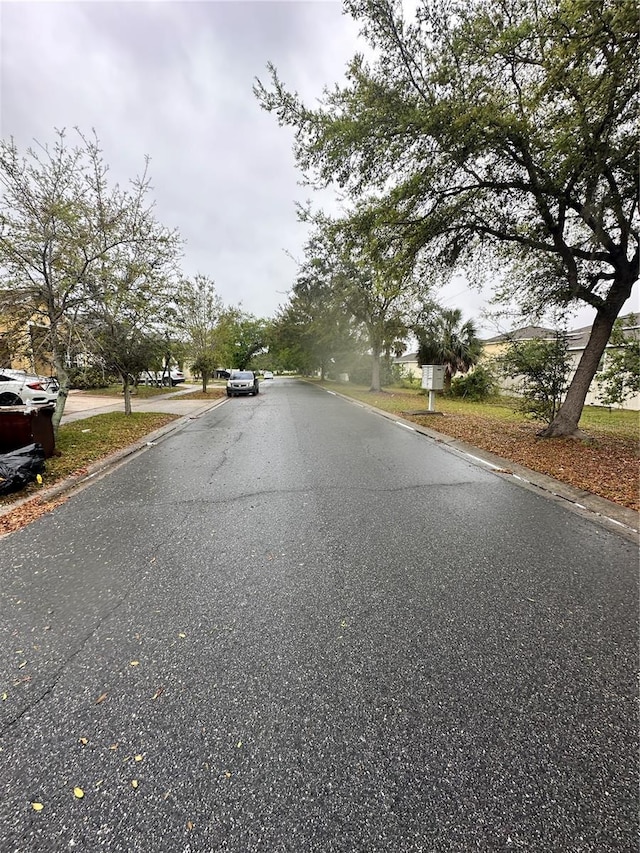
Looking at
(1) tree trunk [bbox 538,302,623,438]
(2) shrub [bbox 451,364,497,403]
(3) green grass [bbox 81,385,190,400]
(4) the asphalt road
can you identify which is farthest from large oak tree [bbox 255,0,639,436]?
(3) green grass [bbox 81,385,190,400]

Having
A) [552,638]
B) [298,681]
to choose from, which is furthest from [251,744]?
[552,638]

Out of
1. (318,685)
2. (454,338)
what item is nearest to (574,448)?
(318,685)

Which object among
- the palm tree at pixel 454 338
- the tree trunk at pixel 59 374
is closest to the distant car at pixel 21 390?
the tree trunk at pixel 59 374

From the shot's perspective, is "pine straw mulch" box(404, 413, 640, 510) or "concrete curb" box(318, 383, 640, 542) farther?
"pine straw mulch" box(404, 413, 640, 510)

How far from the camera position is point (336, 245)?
8938mm

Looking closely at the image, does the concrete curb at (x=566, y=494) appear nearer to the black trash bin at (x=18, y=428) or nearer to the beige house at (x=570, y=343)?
the beige house at (x=570, y=343)

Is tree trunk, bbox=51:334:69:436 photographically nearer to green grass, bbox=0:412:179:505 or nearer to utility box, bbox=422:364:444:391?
green grass, bbox=0:412:179:505

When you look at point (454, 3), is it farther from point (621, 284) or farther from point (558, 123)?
point (621, 284)

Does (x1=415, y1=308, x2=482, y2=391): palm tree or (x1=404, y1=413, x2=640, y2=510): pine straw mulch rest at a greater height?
(x1=415, y1=308, x2=482, y2=391): palm tree

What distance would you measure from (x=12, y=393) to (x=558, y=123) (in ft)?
54.5

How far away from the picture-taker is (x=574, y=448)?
23.3ft

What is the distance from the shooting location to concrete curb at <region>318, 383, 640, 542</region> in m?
3.90

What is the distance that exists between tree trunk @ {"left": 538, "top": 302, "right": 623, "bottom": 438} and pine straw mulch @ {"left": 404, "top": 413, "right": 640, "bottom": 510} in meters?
0.28

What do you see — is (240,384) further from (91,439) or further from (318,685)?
(318,685)
